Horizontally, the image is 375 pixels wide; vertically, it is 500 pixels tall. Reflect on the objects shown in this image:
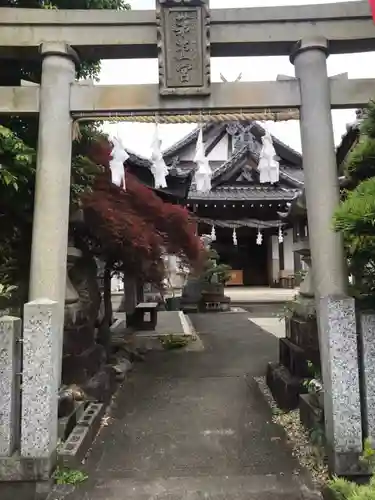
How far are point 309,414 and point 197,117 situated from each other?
313cm

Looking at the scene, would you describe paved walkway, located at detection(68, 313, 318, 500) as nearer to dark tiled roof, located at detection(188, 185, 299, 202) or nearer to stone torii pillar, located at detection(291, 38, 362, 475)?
stone torii pillar, located at detection(291, 38, 362, 475)

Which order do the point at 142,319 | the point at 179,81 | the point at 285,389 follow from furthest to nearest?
the point at 142,319
the point at 285,389
the point at 179,81

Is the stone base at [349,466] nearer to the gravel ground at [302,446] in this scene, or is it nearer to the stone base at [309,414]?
the gravel ground at [302,446]

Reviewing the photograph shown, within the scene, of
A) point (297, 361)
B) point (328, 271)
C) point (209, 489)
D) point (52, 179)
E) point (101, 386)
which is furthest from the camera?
point (101, 386)

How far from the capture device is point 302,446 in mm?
3982

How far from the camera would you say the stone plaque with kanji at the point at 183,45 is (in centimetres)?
388

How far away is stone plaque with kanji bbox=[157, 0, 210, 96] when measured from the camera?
3.88 m

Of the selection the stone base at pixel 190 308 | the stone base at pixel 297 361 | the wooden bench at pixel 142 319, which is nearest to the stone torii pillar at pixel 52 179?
the stone base at pixel 297 361

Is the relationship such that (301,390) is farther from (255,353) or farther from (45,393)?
(255,353)

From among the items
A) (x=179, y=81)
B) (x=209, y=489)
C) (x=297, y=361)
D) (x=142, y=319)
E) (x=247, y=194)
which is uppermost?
(x=247, y=194)

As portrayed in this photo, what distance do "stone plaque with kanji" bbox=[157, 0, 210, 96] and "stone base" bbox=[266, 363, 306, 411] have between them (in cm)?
351

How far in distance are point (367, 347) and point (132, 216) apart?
12.0ft

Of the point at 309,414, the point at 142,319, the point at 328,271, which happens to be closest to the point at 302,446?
the point at 309,414

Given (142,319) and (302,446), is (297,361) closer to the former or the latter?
(302,446)
